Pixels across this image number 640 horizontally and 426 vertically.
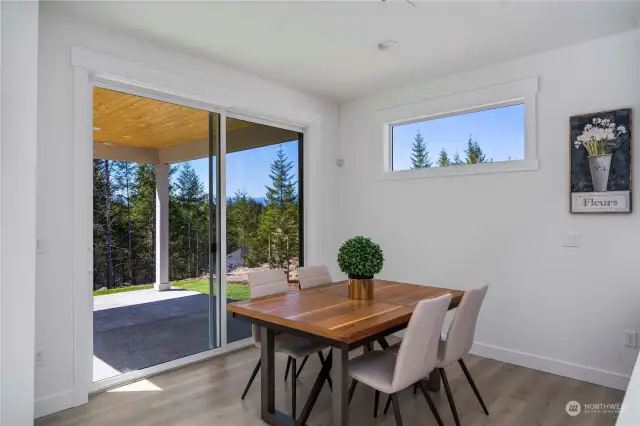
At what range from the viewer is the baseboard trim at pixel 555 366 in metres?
2.98

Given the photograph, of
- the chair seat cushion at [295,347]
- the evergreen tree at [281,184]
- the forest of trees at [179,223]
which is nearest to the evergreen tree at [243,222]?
the forest of trees at [179,223]

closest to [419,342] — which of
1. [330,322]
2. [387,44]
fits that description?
[330,322]

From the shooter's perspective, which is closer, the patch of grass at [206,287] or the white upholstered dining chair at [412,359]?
the white upholstered dining chair at [412,359]

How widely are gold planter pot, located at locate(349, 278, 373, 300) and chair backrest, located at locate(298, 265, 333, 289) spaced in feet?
2.27

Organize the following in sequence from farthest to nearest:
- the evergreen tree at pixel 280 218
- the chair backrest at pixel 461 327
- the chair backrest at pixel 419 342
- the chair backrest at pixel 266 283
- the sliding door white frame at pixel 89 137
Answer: the evergreen tree at pixel 280 218 < the chair backrest at pixel 266 283 < the sliding door white frame at pixel 89 137 < the chair backrest at pixel 461 327 < the chair backrest at pixel 419 342

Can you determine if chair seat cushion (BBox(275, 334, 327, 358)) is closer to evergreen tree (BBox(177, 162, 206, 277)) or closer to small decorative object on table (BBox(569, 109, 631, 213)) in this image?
evergreen tree (BBox(177, 162, 206, 277))

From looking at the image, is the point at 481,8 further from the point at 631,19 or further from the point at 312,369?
the point at 312,369

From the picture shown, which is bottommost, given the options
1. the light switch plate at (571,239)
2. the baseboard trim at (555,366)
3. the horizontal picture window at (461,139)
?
the baseboard trim at (555,366)

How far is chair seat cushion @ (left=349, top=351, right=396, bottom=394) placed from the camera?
6.83 feet

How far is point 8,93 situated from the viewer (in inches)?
86.4

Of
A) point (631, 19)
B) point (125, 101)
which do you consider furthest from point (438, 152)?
point (125, 101)

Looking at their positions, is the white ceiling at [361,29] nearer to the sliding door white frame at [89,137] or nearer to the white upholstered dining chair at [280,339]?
the sliding door white frame at [89,137]

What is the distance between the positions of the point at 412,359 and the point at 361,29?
2.27 meters

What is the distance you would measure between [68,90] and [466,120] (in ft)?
11.1
